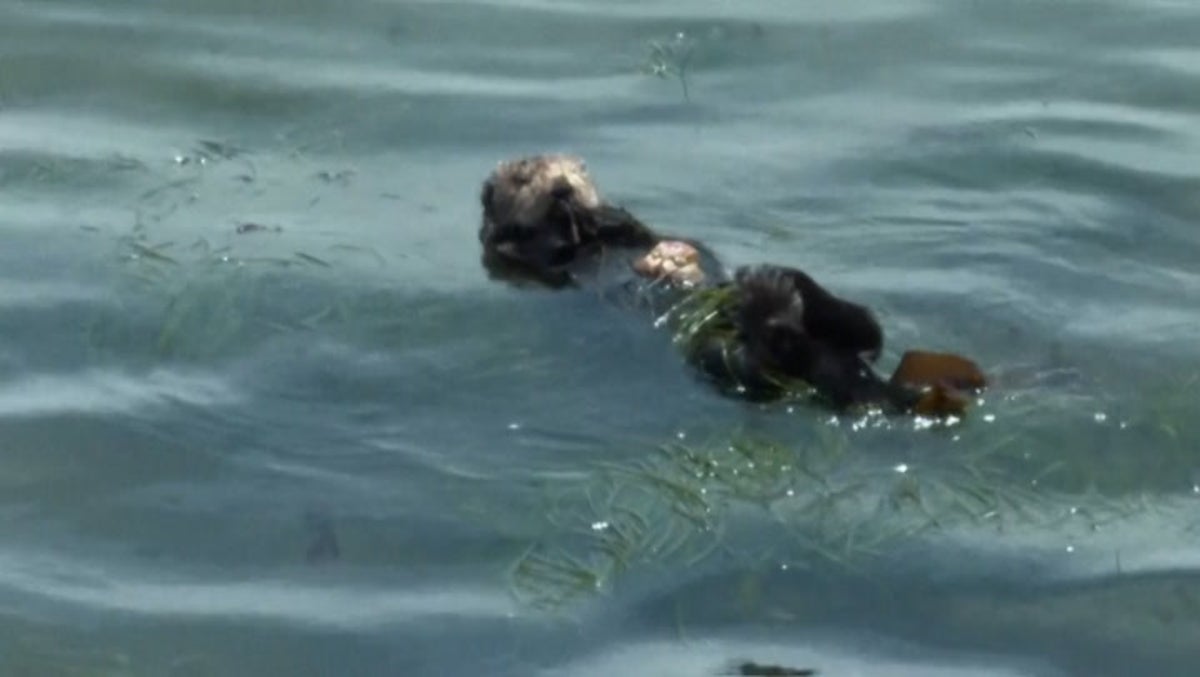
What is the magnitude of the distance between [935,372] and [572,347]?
48.1 inches

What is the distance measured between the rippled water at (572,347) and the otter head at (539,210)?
0.59ft

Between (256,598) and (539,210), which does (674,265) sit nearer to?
(539,210)

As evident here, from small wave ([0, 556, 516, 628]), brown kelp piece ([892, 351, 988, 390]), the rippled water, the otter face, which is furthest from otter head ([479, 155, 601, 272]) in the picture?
small wave ([0, 556, 516, 628])

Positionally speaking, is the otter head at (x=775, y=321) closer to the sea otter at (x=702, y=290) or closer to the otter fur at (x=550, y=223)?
the sea otter at (x=702, y=290)

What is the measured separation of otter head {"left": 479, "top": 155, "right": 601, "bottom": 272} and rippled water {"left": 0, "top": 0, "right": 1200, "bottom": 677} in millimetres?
179

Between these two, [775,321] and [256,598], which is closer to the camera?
[256,598]

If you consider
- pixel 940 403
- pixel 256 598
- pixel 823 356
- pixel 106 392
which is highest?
pixel 823 356

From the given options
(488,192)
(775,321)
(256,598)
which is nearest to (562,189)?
(488,192)

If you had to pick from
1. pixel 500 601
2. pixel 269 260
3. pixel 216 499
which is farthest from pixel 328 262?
pixel 500 601

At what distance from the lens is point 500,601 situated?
22.3ft

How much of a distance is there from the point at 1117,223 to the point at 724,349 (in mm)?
2167

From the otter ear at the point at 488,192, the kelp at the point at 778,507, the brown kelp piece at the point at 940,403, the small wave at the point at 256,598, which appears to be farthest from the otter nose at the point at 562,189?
the small wave at the point at 256,598

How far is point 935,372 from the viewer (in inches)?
297

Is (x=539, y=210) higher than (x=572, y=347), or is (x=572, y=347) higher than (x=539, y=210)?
(x=539, y=210)
